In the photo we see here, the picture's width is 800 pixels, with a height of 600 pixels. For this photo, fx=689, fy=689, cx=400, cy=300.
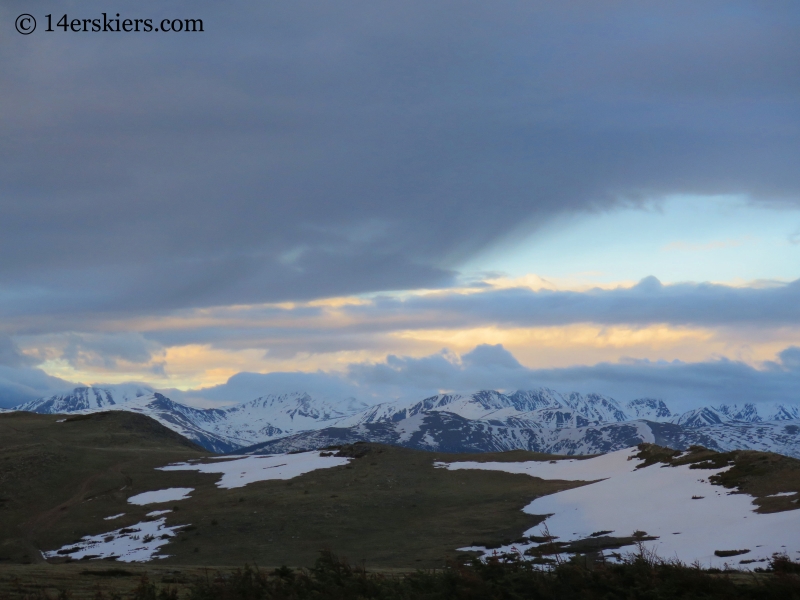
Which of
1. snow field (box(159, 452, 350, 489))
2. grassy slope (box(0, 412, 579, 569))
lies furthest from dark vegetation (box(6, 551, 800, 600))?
snow field (box(159, 452, 350, 489))

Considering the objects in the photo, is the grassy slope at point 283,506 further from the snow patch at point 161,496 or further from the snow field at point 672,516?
the snow field at point 672,516

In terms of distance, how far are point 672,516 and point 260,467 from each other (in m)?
51.6

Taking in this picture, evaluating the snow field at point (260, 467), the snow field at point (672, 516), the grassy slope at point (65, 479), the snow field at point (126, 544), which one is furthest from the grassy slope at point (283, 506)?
the snow field at point (672, 516)

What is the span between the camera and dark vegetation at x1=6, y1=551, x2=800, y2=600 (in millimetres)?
15961

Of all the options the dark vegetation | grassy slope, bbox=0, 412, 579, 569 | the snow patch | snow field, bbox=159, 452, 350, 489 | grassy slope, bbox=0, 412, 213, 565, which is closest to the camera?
the dark vegetation

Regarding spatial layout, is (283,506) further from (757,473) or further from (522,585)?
(522,585)

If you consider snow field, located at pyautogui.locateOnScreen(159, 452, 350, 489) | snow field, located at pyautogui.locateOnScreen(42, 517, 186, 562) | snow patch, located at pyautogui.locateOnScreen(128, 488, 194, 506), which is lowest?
snow field, located at pyautogui.locateOnScreen(42, 517, 186, 562)

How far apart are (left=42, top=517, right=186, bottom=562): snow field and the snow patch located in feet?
27.5

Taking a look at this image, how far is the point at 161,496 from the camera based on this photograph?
211 feet

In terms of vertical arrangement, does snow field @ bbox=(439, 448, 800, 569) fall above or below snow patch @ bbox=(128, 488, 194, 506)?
below

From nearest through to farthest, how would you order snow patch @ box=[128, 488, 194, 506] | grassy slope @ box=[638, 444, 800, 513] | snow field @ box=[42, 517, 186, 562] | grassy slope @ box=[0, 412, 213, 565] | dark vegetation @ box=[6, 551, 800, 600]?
dark vegetation @ box=[6, 551, 800, 600]
grassy slope @ box=[638, 444, 800, 513]
snow field @ box=[42, 517, 186, 562]
grassy slope @ box=[0, 412, 213, 565]
snow patch @ box=[128, 488, 194, 506]

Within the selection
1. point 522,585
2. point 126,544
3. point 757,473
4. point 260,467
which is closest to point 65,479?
point 260,467

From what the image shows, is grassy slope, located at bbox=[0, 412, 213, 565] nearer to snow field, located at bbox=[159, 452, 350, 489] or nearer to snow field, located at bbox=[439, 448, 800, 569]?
snow field, located at bbox=[159, 452, 350, 489]

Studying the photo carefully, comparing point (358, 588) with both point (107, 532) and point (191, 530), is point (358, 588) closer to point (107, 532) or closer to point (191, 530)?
point (191, 530)
